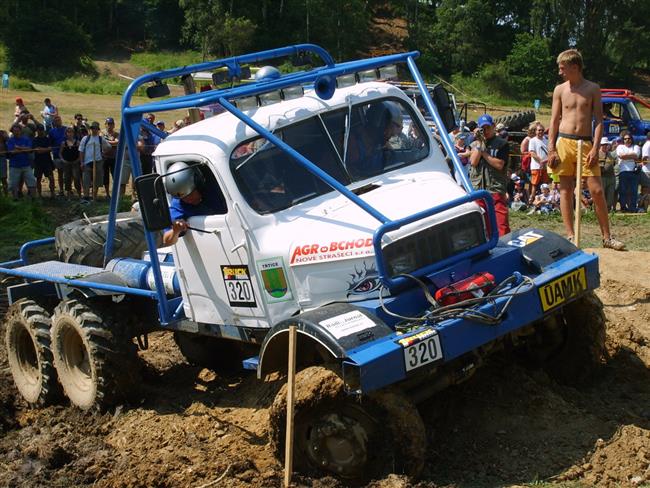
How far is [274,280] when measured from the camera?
637 centimetres

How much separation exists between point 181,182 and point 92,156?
1264cm

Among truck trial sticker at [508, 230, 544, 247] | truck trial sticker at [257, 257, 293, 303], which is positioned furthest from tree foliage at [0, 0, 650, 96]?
truck trial sticker at [257, 257, 293, 303]

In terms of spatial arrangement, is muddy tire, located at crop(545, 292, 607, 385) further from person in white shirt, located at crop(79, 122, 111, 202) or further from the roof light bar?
person in white shirt, located at crop(79, 122, 111, 202)

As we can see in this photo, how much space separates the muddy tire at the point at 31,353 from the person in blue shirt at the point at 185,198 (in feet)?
6.60

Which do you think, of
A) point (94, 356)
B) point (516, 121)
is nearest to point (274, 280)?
point (94, 356)

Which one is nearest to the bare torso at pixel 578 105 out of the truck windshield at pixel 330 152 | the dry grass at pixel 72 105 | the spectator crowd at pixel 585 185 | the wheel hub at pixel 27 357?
the truck windshield at pixel 330 152

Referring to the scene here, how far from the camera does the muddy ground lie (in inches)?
233

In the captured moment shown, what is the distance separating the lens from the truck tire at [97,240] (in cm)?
836

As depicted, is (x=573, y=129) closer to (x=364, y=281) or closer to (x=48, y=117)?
(x=364, y=281)

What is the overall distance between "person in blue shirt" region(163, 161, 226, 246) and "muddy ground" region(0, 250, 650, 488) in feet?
4.99

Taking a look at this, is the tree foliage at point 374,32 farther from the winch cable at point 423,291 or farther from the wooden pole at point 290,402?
the wooden pole at point 290,402

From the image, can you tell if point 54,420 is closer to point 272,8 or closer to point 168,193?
point 168,193

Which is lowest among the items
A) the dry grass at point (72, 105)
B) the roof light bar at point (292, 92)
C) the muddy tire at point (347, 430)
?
the dry grass at point (72, 105)

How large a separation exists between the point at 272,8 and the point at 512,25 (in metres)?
18.2
